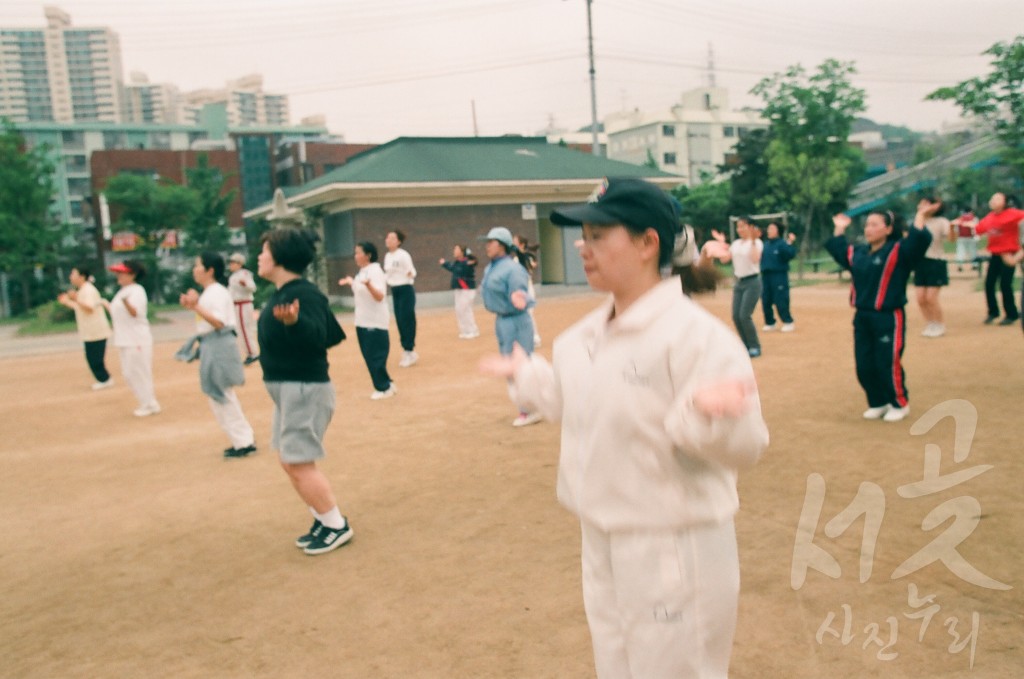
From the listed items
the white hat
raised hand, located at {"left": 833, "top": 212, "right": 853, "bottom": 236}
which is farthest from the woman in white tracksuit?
the white hat

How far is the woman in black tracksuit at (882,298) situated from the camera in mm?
6520

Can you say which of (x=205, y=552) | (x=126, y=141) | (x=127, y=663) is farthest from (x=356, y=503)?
(x=126, y=141)

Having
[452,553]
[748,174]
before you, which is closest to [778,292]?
[452,553]

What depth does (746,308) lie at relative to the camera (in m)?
10.8

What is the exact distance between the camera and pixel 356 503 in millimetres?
5762

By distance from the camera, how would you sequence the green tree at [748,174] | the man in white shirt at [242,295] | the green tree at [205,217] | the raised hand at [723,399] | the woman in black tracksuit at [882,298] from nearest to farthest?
1. the raised hand at [723,399]
2. the woman in black tracksuit at [882,298]
3. the man in white shirt at [242,295]
4. the green tree at [205,217]
5. the green tree at [748,174]

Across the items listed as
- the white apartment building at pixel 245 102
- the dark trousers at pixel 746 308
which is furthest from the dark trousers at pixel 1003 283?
the white apartment building at pixel 245 102

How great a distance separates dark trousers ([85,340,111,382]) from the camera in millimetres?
11875

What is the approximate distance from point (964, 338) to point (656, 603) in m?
10.6

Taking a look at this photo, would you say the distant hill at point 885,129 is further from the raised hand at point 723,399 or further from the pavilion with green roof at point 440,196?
the raised hand at point 723,399

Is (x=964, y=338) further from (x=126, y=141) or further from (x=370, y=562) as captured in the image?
(x=126, y=141)

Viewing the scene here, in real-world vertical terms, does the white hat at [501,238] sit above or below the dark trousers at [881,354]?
above

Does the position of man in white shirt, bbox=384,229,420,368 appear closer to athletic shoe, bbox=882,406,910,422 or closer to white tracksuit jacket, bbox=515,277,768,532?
A: athletic shoe, bbox=882,406,910,422

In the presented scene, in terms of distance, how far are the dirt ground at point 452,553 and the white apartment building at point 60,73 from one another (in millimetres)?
134362
